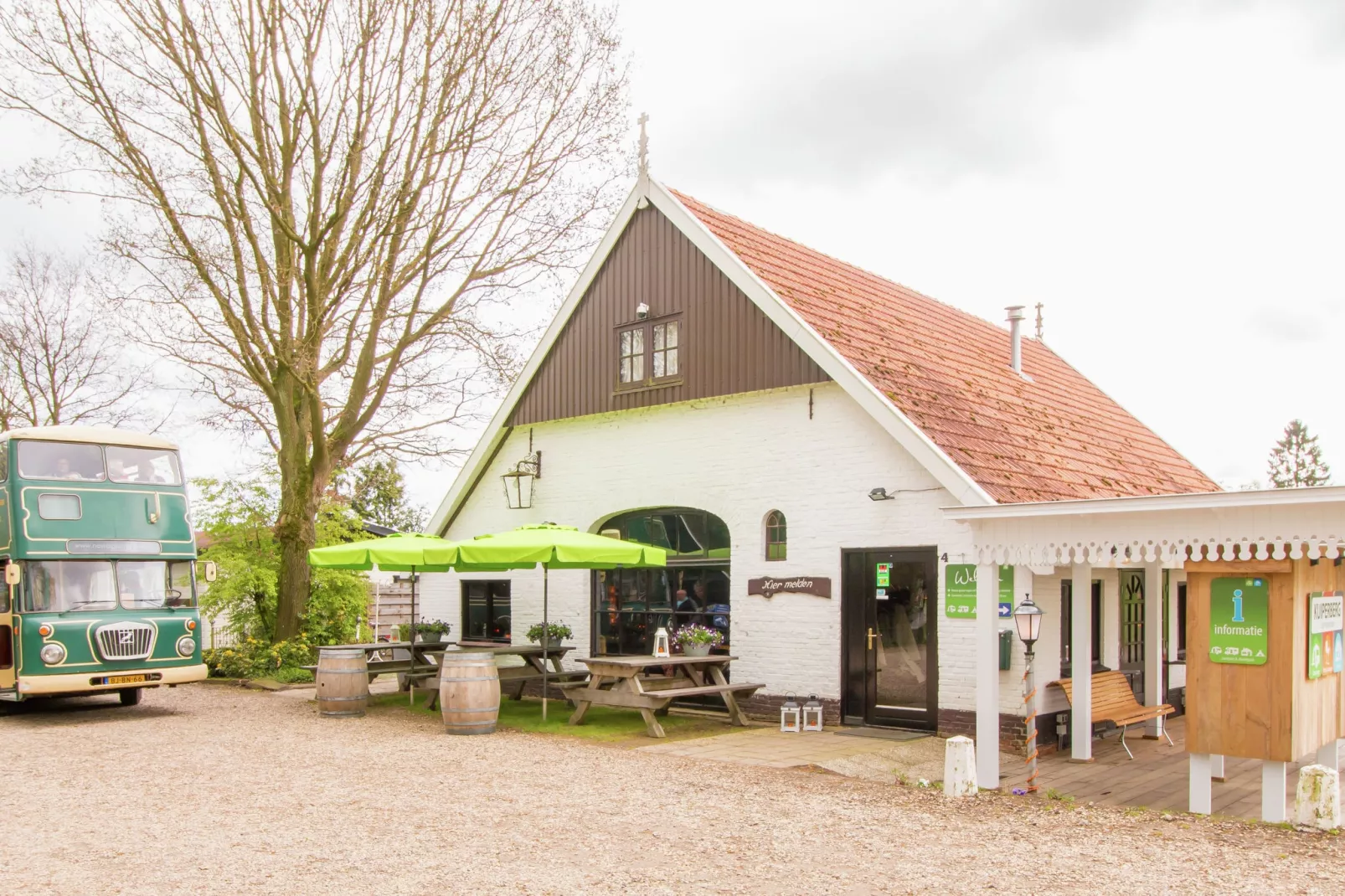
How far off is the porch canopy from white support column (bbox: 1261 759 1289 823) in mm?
1566

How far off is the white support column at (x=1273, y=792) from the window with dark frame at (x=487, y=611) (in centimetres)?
1140

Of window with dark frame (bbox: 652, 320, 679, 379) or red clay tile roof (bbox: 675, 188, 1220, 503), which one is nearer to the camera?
red clay tile roof (bbox: 675, 188, 1220, 503)

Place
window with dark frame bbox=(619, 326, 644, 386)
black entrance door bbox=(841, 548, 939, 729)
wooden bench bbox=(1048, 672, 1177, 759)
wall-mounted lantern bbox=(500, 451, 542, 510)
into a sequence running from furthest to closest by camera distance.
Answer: wall-mounted lantern bbox=(500, 451, 542, 510) → window with dark frame bbox=(619, 326, 644, 386) → black entrance door bbox=(841, 548, 939, 729) → wooden bench bbox=(1048, 672, 1177, 759)

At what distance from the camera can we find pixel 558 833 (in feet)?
25.5

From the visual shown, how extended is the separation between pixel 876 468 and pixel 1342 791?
17.7 ft

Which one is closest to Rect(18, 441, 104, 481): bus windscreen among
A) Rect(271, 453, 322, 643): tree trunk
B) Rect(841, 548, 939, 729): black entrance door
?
Rect(271, 453, 322, 643): tree trunk

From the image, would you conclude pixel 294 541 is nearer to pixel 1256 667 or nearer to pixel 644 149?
pixel 644 149

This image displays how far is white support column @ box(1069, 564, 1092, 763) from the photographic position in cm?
1166

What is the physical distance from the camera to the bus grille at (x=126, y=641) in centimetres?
1436

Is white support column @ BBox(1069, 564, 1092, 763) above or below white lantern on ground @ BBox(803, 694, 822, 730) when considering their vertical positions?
above

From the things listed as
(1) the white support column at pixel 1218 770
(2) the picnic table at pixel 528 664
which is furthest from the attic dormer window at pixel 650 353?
(1) the white support column at pixel 1218 770

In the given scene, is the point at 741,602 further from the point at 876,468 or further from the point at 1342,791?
the point at 1342,791

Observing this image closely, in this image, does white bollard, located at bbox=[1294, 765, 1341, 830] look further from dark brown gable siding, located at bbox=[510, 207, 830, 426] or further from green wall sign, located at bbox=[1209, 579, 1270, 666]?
dark brown gable siding, located at bbox=[510, 207, 830, 426]

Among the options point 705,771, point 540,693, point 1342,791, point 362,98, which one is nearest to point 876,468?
point 705,771
